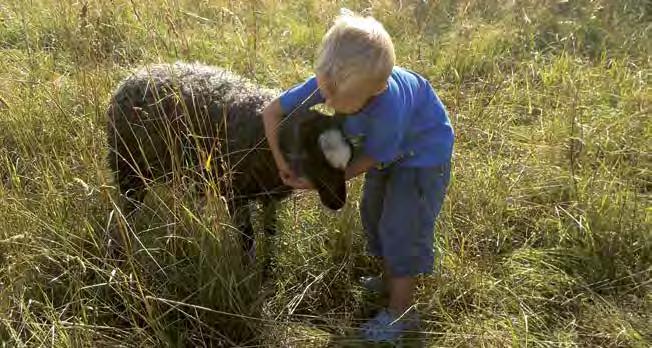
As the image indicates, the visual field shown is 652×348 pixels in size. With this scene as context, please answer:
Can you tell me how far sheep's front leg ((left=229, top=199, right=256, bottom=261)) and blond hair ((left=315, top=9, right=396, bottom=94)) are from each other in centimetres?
77

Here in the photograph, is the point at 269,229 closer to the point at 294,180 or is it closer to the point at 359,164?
the point at 294,180

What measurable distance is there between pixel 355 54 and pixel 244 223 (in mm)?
956

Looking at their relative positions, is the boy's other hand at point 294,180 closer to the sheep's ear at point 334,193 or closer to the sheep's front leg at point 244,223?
the sheep's ear at point 334,193

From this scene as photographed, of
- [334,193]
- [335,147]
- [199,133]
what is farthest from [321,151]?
[199,133]

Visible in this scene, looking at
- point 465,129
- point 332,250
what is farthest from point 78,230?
point 465,129

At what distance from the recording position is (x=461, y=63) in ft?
13.4

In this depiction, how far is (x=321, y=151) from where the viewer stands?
1.98 metres

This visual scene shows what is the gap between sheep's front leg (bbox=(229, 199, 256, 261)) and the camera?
233 centimetres

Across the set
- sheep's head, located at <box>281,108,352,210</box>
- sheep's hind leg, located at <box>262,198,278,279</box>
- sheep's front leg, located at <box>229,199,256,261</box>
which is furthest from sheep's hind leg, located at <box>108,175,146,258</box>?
sheep's head, located at <box>281,108,352,210</box>

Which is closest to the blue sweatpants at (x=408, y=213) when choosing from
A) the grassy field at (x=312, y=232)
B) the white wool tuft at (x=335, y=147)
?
the grassy field at (x=312, y=232)

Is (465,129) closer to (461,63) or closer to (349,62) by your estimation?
(461,63)

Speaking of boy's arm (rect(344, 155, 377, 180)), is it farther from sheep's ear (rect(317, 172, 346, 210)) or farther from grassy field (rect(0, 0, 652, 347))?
grassy field (rect(0, 0, 652, 347))

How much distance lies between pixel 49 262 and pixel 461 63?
9.70 feet

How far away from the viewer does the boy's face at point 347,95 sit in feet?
6.04
